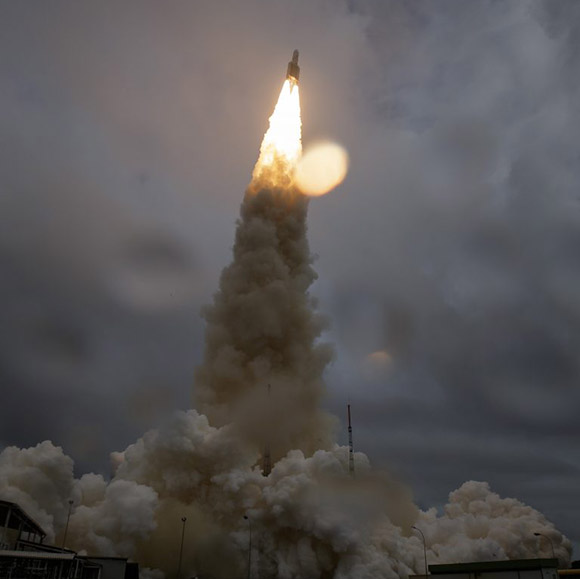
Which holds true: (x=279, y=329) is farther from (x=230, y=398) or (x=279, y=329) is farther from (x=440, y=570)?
(x=440, y=570)

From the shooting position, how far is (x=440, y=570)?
71.7 m

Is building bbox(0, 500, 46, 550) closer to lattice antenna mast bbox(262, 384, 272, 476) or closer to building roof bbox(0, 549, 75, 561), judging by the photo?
building roof bbox(0, 549, 75, 561)

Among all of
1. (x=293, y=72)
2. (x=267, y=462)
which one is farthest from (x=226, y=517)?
(x=293, y=72)

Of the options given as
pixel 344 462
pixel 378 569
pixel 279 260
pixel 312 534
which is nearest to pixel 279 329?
pixel 279 260

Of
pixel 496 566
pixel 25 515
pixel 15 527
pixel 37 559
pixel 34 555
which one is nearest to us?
pixel 34 555

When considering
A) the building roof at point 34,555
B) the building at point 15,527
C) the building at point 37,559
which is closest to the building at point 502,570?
the building at point 37,559

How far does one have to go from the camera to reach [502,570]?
6569 centimetres

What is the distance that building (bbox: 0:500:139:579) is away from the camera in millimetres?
52478

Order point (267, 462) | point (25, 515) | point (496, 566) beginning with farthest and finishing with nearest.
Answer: point (267, 462) → point (496, 566) → point (25, 515)

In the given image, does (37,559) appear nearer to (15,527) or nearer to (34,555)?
(34,555)

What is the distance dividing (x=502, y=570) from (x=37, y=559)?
48341 mm

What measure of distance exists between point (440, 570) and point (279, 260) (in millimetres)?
45518

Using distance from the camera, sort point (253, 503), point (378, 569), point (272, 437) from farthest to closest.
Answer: point (272, 437)
point (253, 503)
point (378, 569)

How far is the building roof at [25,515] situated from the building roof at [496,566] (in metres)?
46.2
